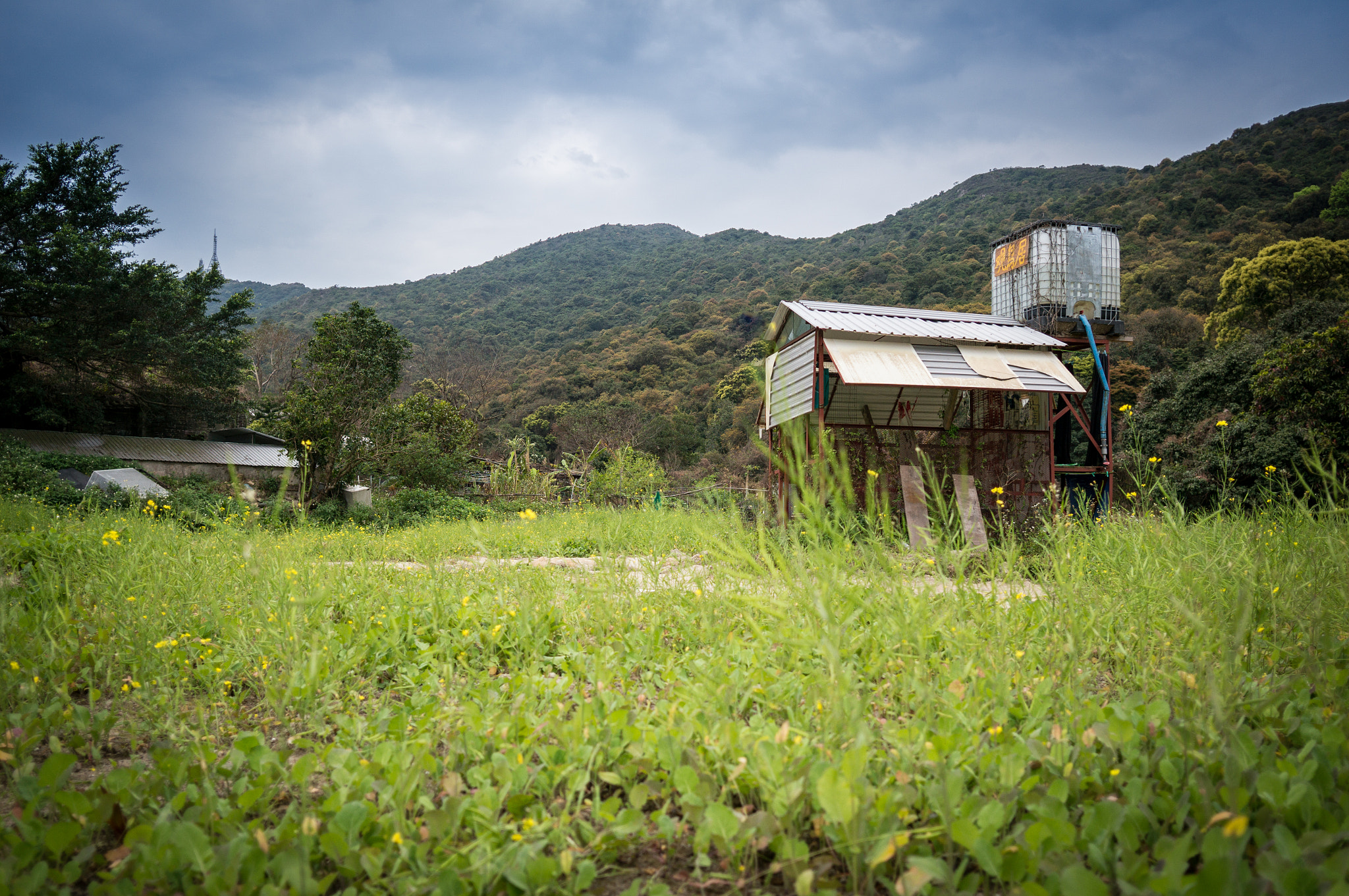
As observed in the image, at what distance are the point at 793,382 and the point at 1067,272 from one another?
5745 mm

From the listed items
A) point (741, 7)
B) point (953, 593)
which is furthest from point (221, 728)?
point (741, 7)

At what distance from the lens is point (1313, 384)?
30.8 ft

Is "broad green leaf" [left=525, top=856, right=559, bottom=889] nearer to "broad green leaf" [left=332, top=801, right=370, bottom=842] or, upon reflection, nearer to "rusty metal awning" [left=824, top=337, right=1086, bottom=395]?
"broad green leaf" [left=332, top=801, right=370, bottom=842]

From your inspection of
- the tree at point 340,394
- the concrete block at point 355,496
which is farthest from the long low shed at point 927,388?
the concrete block at point 355,496

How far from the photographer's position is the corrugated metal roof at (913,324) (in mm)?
7645

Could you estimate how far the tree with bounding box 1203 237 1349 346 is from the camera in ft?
56.8

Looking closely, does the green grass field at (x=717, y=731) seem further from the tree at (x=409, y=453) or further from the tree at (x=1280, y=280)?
the tree at (x=1280, y=280)

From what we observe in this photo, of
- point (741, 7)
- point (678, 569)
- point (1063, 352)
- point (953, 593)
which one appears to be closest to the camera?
point (953, 593)

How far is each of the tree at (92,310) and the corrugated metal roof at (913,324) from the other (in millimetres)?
18487

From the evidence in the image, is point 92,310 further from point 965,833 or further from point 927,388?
point 965,833

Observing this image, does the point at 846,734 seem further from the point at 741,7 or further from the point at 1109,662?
the point at 741,7

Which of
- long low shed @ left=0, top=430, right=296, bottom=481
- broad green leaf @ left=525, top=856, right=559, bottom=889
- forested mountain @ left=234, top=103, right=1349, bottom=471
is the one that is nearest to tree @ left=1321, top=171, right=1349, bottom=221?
forested mountain @ left=234, top=103, right=1349, bottom=471

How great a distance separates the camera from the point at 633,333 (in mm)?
37031

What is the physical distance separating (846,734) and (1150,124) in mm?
14341
